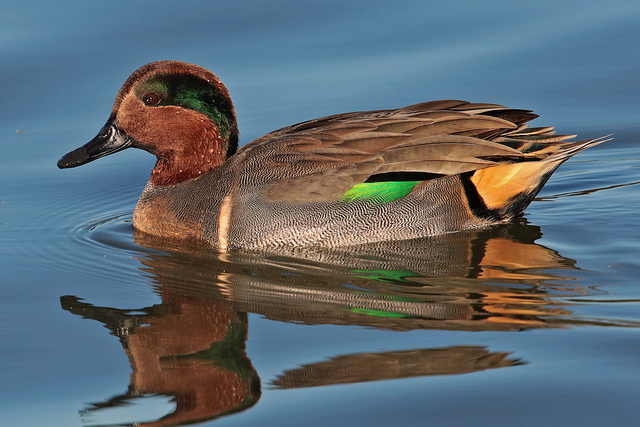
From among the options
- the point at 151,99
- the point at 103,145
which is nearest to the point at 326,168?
the point at 151,99

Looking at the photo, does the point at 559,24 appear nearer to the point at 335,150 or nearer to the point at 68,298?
the point at 335,150

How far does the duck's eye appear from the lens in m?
6.90

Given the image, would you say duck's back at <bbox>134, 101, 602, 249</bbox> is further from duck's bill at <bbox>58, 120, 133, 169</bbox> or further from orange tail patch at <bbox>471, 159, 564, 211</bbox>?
duck's bill at <bbox>58, 120, 133, 169</bbox>

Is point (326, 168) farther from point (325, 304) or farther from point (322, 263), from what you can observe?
point (325, 304)

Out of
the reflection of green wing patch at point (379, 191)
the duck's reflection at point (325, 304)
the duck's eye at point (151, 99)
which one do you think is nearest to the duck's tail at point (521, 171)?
the duck's reflection at point (325, 304)

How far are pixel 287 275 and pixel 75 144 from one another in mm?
3330

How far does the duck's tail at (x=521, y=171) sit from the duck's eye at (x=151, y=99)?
2.31 meters

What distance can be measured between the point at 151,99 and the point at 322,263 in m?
1.86

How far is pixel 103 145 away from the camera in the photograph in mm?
7035

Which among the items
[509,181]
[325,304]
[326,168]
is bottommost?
[325,304]

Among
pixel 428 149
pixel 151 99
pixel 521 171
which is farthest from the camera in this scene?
pixel 151 99

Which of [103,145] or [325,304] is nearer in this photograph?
[325,304]

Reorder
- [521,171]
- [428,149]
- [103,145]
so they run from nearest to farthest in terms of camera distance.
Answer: [428,149] < [521,171] < [103,145]

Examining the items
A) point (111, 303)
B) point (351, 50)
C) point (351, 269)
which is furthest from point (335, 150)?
point (351, 50)
